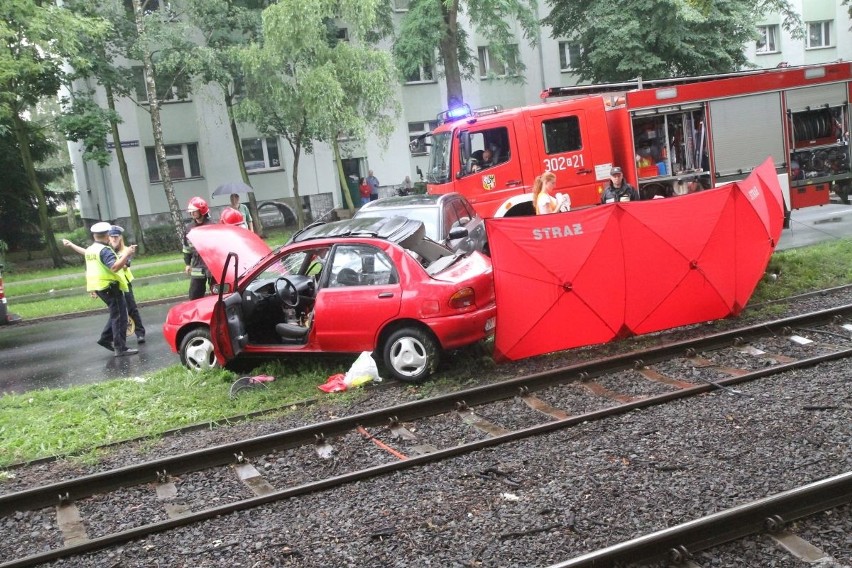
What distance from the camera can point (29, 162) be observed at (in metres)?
29.0

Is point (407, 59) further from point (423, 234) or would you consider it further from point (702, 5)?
point (423, 234)

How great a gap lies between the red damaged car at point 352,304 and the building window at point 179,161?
24.0 metres

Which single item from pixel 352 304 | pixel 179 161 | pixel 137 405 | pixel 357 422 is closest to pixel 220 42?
pixel 179 161

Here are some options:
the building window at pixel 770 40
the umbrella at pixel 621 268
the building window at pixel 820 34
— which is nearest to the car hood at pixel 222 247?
the umbrella at pixel 621 268

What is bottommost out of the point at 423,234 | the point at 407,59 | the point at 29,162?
the point at 423,234

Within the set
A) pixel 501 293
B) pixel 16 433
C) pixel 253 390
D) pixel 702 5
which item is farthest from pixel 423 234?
pixel 702 5

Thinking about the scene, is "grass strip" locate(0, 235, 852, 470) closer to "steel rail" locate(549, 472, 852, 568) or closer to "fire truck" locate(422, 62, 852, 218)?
"steel rail" locate(549, 472, 852, 568)

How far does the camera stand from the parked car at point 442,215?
11.3 metres

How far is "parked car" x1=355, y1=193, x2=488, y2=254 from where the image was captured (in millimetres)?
11320

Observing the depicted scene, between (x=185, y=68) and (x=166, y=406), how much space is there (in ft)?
64.0

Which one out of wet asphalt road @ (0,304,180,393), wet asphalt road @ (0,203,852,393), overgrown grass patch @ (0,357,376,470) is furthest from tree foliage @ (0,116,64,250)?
overgrown grass patch @ (0,357,376,470)

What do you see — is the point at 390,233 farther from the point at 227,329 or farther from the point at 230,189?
the point at 230,189

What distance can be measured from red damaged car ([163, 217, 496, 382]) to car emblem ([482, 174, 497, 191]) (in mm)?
5090

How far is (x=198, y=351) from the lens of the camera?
9.75m
